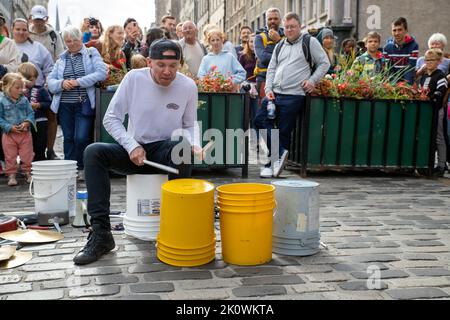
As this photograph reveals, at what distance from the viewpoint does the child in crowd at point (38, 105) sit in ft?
24.2

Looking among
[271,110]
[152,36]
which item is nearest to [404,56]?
[271,110]

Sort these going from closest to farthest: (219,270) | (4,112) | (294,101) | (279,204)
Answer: (219,270)
(279,204)
(4,112)
(294,101)

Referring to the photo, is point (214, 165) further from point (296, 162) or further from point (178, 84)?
point (178, 84)

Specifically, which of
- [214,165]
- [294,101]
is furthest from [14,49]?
[294,101]

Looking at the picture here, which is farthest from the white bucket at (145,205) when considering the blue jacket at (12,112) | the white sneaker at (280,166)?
the white sneaker at (280,166)

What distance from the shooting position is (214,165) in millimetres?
7387

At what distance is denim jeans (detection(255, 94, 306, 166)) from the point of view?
7371 mm

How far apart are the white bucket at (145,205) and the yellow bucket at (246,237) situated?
0.78m

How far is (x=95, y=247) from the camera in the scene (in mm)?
3850

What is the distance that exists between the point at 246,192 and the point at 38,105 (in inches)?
185

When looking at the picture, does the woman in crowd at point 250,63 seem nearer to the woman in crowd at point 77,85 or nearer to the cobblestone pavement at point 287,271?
the woman in crowd at point 77,85

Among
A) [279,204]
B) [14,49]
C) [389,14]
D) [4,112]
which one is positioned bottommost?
[279,204]

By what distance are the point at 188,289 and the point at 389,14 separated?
22.6 metres

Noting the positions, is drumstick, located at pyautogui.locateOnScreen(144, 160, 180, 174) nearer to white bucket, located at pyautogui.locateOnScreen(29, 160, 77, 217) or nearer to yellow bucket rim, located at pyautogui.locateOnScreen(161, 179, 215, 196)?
yellow bucket rim, located at pyautogui.locateOnScreen(161, 179, 215, 196)
